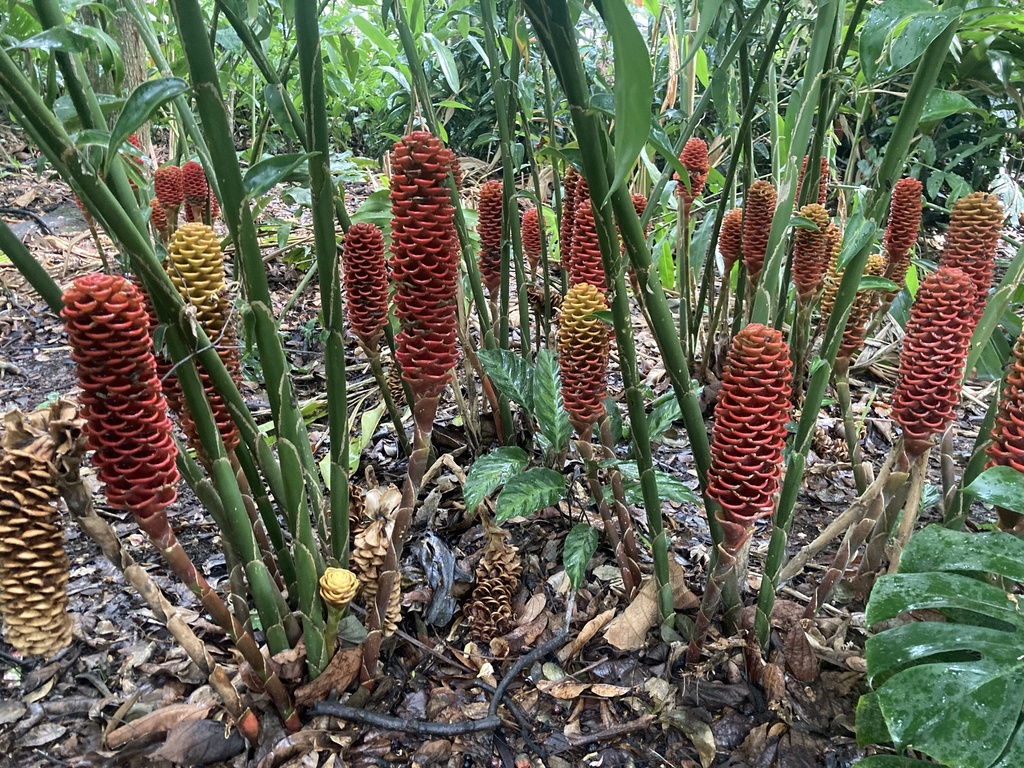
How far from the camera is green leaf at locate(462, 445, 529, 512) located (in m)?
1.47

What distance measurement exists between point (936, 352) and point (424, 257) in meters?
0.88

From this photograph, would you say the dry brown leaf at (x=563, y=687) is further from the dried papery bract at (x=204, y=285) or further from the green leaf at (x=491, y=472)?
the dried papery bract at (x=204, y=285)

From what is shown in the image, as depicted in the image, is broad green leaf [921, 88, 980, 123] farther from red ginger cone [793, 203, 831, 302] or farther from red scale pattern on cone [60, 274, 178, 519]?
red scale pattern on cone [60, 274, 178, 519]

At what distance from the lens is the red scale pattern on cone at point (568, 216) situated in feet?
5.61

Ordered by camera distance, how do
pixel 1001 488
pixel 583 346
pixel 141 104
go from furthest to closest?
pixel 583 346 → pixel 1001 488 → pixel 141 104

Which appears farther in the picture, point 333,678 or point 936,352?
point 333,678

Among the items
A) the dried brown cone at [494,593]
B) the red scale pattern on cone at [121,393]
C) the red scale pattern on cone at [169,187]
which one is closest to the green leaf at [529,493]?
the dried brown cone at [494,593]

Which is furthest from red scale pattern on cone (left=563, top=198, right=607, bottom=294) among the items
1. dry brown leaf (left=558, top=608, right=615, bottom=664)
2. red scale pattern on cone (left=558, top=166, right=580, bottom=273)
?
dry brown leaf (left=558, top=608, right=615, bottom=664)

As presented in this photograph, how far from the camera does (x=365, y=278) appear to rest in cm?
147

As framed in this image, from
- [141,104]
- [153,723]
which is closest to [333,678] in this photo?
[153,723]

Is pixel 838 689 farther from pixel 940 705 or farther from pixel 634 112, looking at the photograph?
pixel 634 112

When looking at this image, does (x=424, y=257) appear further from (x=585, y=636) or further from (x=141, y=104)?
(x=585, y=636)

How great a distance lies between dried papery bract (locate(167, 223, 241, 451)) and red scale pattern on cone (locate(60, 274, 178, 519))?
7.0 inches

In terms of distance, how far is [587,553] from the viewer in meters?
1.44
